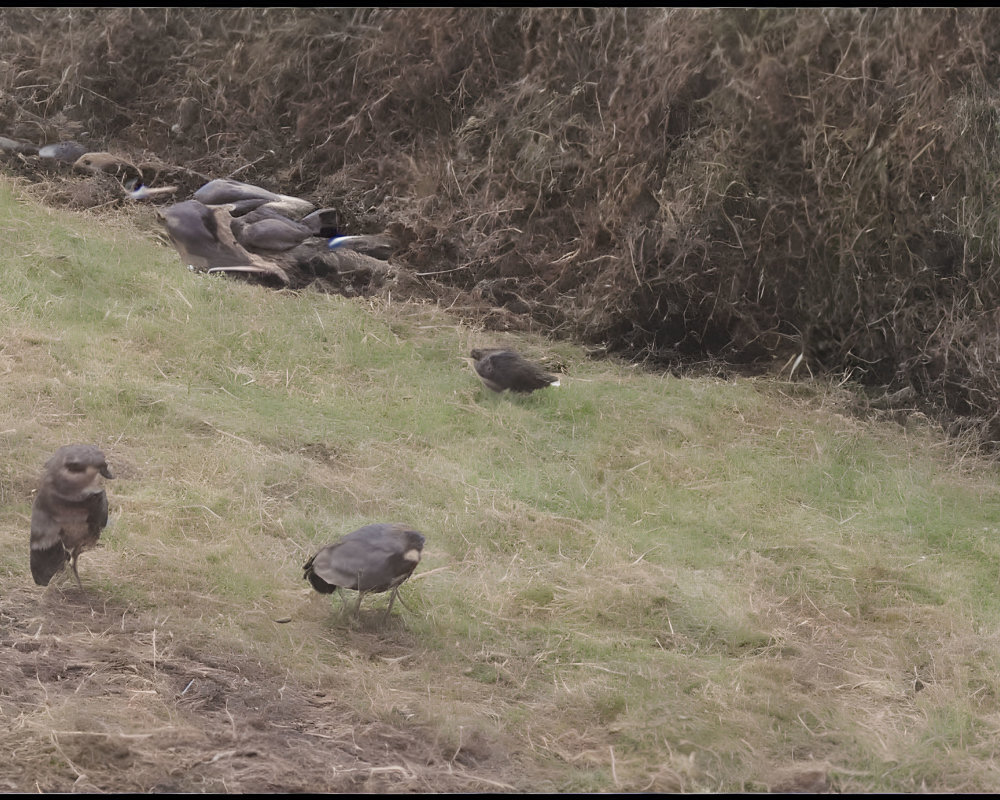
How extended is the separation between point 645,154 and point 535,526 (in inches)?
118

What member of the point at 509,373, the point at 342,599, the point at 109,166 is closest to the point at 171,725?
the point at 342,599

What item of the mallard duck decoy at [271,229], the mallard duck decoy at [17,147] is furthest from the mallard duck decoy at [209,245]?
the mallard duck decoy at [17,147]

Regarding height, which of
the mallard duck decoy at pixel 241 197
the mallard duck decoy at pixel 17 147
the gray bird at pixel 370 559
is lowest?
the mallard duck decoy at pixel 17 147

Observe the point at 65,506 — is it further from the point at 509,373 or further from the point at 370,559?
the point at 509,373

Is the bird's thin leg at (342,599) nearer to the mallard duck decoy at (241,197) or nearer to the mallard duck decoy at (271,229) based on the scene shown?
the mallard duck decoy at (271,229)

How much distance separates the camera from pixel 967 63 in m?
5.80

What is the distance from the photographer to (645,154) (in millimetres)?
6695

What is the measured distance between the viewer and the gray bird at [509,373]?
18.4ft

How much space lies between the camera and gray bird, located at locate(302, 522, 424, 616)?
137 inches

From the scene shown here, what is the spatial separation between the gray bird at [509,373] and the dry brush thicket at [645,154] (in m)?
1.19

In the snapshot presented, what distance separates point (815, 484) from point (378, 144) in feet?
13.9

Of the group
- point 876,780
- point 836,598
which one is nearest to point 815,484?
point 836,598

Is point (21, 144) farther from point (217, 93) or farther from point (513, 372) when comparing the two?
point (513, 372)

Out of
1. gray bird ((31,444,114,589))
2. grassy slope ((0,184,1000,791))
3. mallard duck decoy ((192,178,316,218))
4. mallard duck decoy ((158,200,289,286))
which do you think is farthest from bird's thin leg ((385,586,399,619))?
mallard duck decoy ((192,178,316,218))
